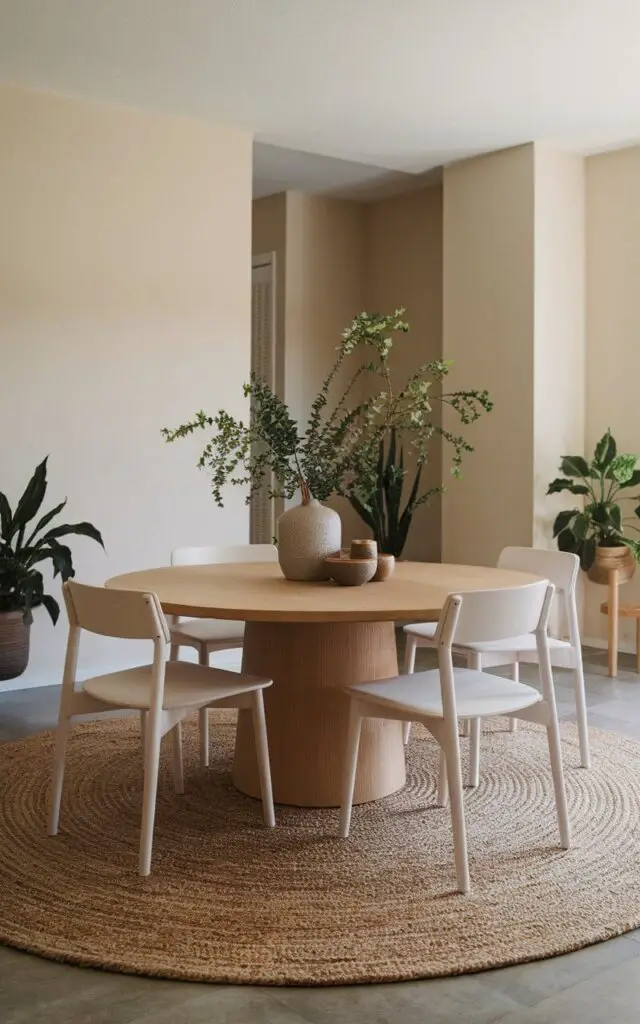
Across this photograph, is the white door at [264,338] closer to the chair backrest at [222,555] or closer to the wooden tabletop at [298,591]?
the chair backrest at [222,555]

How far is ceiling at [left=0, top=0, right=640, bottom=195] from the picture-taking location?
12.3ft

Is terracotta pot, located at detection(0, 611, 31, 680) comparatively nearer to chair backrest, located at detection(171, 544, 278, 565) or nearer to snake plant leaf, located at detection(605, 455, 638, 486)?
chair backrest, located at detection(171, 544, 278, 565)

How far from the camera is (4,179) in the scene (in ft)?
14.7

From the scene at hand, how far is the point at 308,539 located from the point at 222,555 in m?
0.86

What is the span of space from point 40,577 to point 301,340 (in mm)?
3107

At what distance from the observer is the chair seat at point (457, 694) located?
2.52 metres

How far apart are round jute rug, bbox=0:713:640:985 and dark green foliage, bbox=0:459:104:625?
2.89ft

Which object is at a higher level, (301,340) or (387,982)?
(301,340)

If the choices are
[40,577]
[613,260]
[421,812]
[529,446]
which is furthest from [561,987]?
[613,260]

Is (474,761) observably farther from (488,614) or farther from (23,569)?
(23,569)

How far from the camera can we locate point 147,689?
2.68 meters

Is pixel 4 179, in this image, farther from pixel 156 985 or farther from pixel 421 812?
pixel 156 985

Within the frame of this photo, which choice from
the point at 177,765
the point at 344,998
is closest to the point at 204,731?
the point at 177,765

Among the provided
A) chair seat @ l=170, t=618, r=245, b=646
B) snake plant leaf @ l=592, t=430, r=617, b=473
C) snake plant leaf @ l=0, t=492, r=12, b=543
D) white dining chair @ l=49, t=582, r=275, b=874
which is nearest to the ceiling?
snake plant leaf @ l=592, t=430, r=617, b=473
